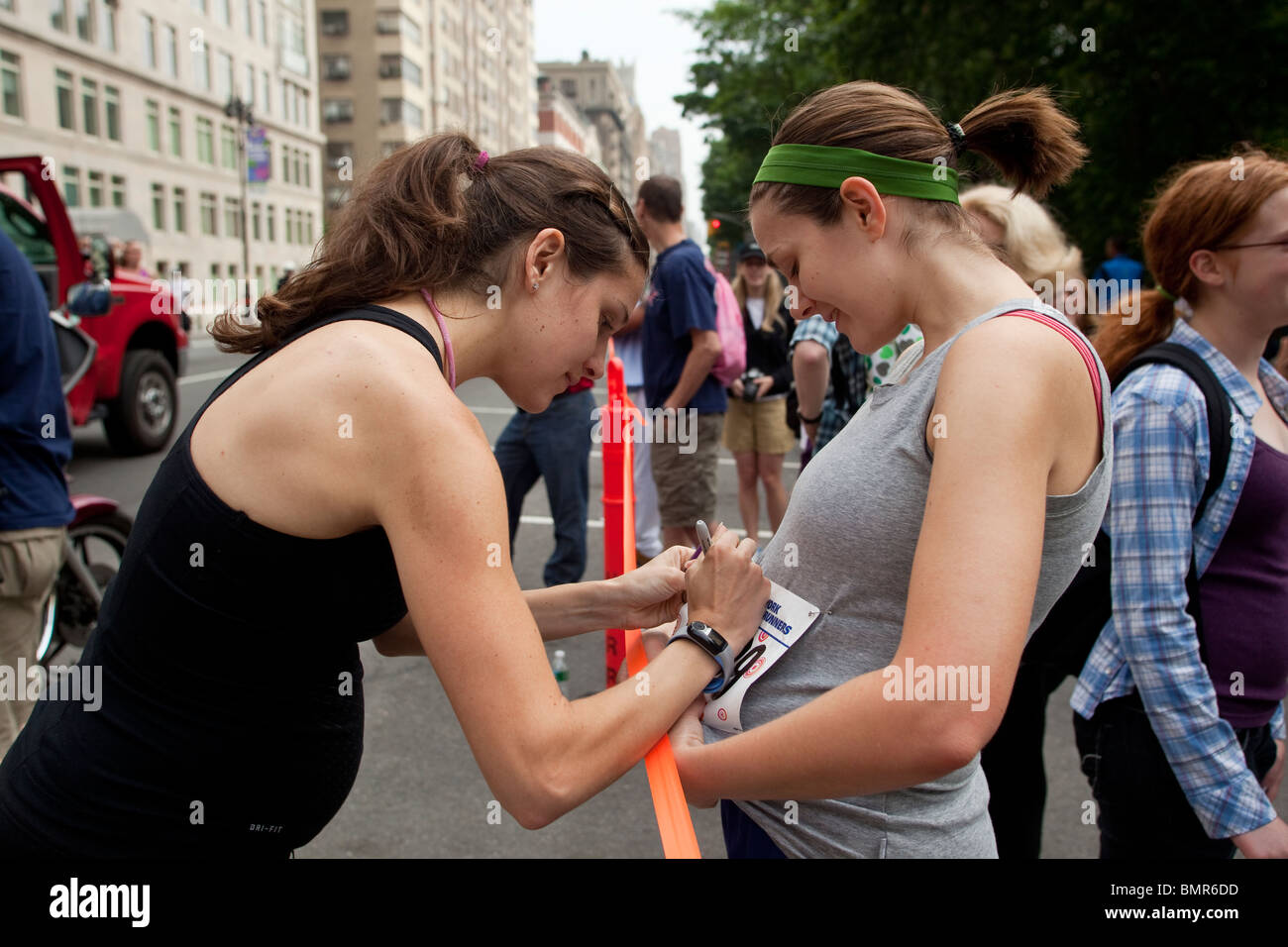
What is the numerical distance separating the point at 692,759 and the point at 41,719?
39.0 inches

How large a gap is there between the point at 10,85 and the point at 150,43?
8719mm

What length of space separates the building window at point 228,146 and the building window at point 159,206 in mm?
5138

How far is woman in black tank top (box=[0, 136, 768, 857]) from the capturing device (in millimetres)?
Answer: 1182

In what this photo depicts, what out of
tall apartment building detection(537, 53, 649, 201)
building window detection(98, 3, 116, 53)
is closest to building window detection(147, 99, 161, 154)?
building window detection(98, 3, 116, 53)

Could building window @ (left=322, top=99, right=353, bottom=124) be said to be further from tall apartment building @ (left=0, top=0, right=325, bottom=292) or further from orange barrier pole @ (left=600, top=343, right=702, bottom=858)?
orange barrier pole @ (left=600, top=343, right=702, bottom=858)

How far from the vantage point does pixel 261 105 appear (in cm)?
4900

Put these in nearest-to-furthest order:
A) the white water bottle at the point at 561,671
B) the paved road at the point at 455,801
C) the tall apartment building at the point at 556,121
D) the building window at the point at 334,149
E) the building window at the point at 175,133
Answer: the paved road at the point at 455,801 → the white water bottle at the point at 561,671 → the building window at the point at 175,133 → the building window at the point at 334,149 → the tall apartment building at the point at 556,121

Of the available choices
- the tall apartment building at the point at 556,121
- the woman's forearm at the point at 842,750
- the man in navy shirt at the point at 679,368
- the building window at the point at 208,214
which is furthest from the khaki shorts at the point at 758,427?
the tall apartment building at the point at 556,121

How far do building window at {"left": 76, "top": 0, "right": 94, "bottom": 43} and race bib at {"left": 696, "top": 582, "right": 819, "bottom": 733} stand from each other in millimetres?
42597

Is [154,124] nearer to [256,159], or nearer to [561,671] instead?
[256,159]

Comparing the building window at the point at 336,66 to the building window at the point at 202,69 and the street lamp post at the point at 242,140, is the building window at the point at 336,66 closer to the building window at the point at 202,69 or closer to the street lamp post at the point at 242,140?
the street lamp post at the point at 242,140

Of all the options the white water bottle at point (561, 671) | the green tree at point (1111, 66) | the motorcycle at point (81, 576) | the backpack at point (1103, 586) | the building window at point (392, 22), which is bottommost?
the white water bottle at point (561, 671)

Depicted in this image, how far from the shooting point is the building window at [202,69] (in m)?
42.2
